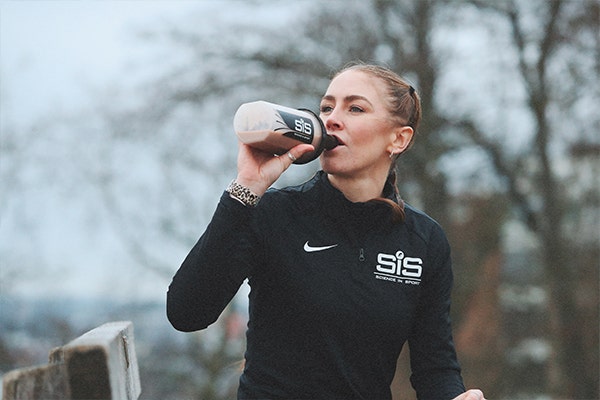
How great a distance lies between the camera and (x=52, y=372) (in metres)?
2.11

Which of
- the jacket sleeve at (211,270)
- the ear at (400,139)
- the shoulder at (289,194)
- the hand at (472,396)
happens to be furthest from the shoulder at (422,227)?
the jacket sleeve at (211,270)

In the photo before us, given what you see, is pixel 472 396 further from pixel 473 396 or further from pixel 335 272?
pixel 335 272

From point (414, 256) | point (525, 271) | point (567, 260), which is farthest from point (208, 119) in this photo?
point (414, 256)

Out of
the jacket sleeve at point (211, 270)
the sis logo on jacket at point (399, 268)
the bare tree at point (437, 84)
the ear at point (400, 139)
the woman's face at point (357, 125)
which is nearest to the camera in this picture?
the jacket sleeve at point (211, 270)

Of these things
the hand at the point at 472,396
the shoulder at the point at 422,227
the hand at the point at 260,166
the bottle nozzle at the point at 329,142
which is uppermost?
the bottle nozzle at the point at 329,142

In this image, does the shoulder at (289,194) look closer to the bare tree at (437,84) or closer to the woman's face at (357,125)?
the woman's face at (357,125)

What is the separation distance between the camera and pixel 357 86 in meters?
3.57

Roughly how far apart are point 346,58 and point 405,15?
1.86 m

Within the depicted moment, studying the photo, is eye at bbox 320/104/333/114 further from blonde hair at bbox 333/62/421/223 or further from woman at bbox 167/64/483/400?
blonde hair at bbox 333/62/421/223

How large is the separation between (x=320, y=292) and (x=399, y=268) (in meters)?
0.34

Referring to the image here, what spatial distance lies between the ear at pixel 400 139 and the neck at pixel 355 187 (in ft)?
0.62

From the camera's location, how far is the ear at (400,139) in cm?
369

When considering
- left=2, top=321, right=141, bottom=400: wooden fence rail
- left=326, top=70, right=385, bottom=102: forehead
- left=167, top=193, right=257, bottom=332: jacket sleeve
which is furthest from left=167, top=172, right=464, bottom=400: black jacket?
left=2, top=321, right=141, bottom=400: wooden fence rail

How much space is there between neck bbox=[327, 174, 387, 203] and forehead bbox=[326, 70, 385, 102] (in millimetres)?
307
